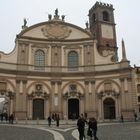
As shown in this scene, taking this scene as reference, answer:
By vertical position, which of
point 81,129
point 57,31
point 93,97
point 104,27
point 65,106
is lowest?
point 81,129

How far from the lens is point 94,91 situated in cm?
3859

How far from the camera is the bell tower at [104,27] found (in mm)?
45562

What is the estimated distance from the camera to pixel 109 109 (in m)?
38.4

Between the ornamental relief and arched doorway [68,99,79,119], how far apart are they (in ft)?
33.0

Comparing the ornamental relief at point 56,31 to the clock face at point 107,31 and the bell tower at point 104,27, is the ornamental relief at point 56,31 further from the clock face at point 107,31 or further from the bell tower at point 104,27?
the clock face at point 107,31

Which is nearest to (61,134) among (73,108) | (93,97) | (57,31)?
(93,97)

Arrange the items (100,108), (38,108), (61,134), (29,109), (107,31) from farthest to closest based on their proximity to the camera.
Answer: (107,31), (38,108), (100,108), (29,109), (61,134)

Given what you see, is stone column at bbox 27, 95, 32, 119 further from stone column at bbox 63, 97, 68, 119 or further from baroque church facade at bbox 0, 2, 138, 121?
stone column at bbox 63, 97, 68, 119

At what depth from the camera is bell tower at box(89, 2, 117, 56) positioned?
45.6 metres

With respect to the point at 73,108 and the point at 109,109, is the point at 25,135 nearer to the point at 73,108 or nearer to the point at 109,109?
the point at 73,108

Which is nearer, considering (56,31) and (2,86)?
(2,86)

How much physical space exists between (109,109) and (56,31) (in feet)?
47.2

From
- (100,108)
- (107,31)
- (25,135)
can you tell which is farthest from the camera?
(107,31)

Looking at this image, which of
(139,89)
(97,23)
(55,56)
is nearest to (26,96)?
(55,56)
